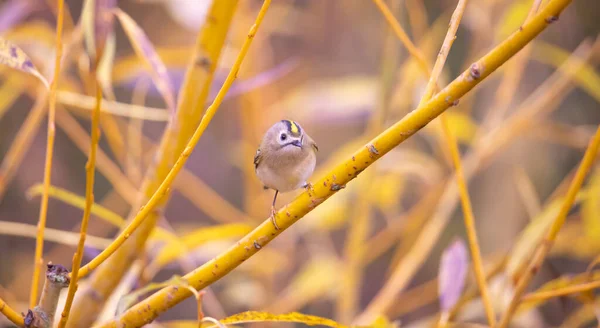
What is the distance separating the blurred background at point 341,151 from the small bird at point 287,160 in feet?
0.22

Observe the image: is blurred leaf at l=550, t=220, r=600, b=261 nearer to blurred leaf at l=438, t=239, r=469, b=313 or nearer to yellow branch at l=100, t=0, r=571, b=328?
blurred leaf at l=438, t=239, r=469, b=313

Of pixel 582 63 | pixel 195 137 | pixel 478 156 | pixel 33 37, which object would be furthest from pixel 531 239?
pixel 33 37

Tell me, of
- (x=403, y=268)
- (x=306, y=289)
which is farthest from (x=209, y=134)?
(x=403, y=268)

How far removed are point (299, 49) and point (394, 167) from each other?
1219 millimetres

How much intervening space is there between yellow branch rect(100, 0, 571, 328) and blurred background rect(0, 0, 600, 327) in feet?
0.74

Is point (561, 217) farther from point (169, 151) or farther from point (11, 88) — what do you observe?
point (11, 88)

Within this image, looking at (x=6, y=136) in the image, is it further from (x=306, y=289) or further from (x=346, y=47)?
(x=346, y=47)

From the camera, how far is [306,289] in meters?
0.97

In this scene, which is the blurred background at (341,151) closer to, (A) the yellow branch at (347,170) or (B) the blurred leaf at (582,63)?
(B) the blurred leaf at (582,63)

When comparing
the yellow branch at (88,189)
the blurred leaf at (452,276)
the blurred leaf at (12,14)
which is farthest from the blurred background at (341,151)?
the yellow branch at (88,189)

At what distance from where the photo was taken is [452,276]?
1.68ft

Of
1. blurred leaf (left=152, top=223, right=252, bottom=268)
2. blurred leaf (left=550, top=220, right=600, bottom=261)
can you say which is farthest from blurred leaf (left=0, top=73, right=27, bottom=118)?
blurred leaf (left=550, top=220, right=600, bottom=261)

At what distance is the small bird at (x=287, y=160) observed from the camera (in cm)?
62

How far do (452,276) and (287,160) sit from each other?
0.74ft
